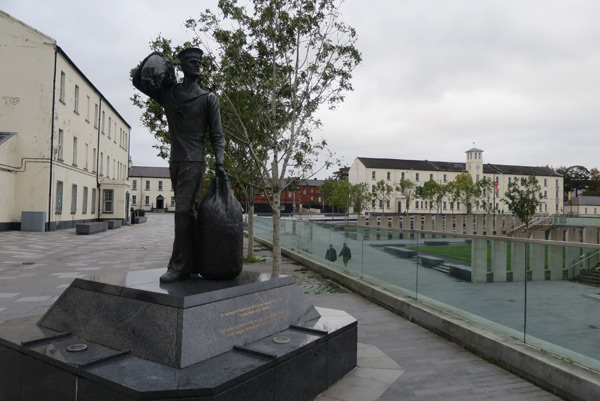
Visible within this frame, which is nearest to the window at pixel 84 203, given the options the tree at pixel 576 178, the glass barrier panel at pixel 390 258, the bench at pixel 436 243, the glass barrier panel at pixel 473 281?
the glass barrier panel at pixel 390 258

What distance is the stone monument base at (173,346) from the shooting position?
3090 millimetres

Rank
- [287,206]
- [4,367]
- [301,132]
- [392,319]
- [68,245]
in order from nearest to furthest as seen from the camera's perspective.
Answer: [4,367], [392,319], [301,132], [68,245], [287,206]

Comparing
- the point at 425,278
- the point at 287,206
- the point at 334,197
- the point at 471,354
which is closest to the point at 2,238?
the point at 425,278

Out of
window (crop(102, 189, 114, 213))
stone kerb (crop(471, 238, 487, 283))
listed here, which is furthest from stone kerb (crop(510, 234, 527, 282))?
window (crop(102, 189, 114, 213))

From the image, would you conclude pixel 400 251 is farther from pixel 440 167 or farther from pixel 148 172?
pixel 440 167

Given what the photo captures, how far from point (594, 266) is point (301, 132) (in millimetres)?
7932

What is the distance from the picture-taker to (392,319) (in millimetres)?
6914

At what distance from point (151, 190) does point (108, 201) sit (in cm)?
4882

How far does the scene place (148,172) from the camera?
83812 millimetres

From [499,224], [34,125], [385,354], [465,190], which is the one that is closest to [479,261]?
[385,354]

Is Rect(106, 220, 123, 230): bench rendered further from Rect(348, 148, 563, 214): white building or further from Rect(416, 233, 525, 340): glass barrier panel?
Rect(348, 148, 563, 214): white building

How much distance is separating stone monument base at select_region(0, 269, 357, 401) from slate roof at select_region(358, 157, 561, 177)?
8072 centimetres

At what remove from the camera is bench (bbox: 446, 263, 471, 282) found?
6.31m

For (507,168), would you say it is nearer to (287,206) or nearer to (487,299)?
(287,206)
